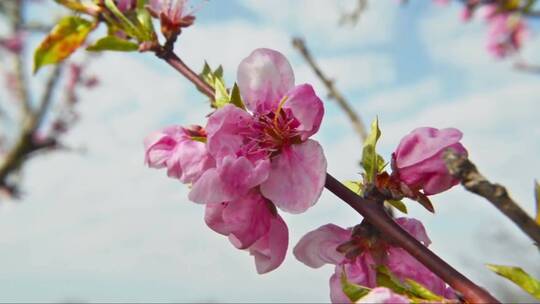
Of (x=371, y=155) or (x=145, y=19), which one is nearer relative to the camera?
(x=371, y=155)

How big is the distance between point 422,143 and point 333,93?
3.39 feet

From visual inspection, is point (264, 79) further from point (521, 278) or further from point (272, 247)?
point (521, 278)

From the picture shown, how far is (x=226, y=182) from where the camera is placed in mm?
→ 576

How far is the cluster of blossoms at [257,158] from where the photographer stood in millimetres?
593

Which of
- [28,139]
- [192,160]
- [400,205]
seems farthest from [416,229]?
[28,139]

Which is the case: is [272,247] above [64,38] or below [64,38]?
below

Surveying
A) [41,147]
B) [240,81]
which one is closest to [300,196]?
[240,81]

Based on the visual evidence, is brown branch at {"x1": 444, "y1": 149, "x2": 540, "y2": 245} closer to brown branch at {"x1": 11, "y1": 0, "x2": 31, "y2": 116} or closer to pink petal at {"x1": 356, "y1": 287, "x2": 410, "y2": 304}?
pink petal at {"x1": 356, "y1": 287, "x2": 410, "y2": 304}

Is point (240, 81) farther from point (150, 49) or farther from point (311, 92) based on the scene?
point (150, 49)

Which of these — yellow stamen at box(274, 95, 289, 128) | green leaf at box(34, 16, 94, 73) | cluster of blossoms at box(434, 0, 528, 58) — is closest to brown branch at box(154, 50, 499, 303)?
yellow stamen at box(274, 95, 289, 128)

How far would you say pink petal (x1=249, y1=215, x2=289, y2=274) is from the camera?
65cm

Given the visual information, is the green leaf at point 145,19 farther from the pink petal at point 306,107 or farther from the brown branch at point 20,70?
the brown branch at point 20,70

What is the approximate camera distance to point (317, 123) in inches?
25.9

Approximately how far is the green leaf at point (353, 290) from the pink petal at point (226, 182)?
12 cm
